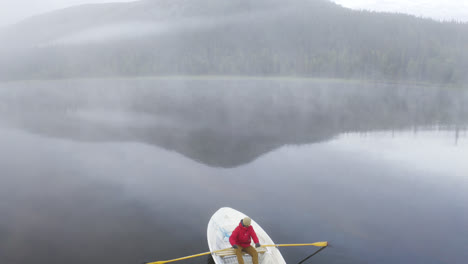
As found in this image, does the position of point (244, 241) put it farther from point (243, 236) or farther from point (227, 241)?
point (227, 241)

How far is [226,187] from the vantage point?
22.3m

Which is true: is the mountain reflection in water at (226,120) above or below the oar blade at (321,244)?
above

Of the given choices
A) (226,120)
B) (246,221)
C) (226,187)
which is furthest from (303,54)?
(246,221)

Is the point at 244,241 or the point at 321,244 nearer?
the point at 244,241

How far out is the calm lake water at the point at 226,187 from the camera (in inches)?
603

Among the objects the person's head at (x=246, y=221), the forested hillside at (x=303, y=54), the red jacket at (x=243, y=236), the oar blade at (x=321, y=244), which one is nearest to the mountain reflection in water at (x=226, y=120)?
the oar blade at (x=321, y=244)

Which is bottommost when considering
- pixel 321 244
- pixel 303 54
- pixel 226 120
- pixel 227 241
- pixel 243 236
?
pixel 321 244

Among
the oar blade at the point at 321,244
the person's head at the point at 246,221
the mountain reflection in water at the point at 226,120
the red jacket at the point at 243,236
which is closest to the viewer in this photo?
the person's head at the point at 246,221

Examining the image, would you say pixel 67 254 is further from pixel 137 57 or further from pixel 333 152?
pixel 137 57

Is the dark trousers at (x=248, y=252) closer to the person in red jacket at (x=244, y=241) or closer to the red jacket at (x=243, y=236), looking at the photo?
the person in red jacket at (x=244, y=241)

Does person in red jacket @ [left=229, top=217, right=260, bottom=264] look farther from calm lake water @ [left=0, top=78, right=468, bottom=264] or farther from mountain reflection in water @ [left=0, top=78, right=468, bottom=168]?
mountain reflection in water @ [left=0, top=78, right=468, bottom=168]

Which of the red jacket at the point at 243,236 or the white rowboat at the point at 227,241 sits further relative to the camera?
the white rowboat at the point at 227,241

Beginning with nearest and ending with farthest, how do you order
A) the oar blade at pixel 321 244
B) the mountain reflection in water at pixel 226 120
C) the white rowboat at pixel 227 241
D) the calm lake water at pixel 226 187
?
the white rowboat at pixel 227 241
the oar blade at pixel 321 244
the calm lake water at pixel 226 187
the mountain reflection in water at pixel 226 120

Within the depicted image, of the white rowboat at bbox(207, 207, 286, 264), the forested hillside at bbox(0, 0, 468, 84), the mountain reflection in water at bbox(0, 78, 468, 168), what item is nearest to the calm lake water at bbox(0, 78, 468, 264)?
the mountain reflection in water at bbox(0, 78, 468, 168)
